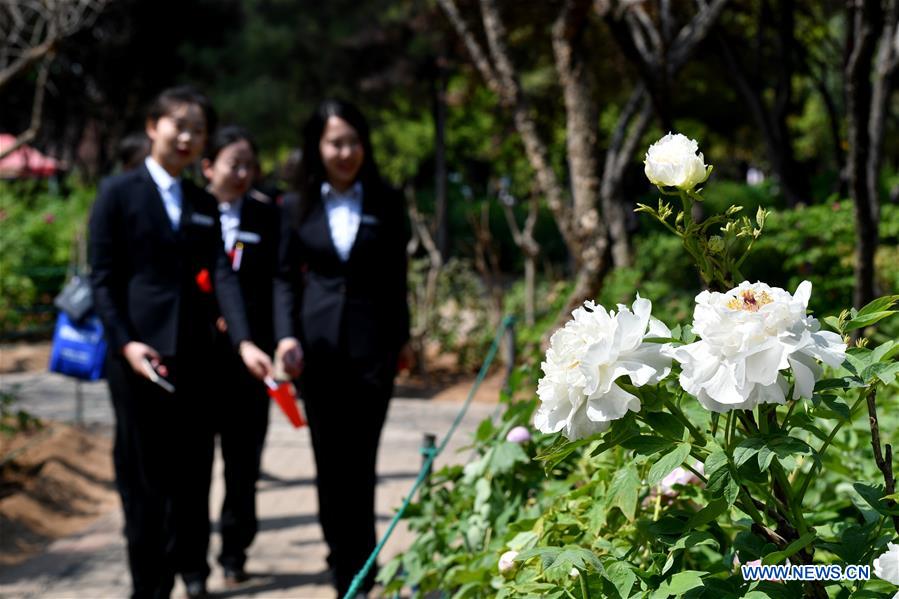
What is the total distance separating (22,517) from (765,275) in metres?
8.45

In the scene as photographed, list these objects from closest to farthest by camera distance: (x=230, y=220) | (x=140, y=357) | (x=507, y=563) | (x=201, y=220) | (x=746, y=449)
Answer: (x=746, y=449)
(x=507, y=563)
(x=140, y=357)
(x=201, y=220)
(x=230, y=220)

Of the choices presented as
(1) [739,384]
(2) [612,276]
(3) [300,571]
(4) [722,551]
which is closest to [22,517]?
(3) [300,571]

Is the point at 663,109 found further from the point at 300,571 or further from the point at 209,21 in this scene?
the point at 209,21

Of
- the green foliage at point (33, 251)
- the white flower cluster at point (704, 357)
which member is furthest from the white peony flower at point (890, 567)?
the green foliage at point (33, 251)

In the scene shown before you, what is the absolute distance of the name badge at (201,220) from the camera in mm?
4035

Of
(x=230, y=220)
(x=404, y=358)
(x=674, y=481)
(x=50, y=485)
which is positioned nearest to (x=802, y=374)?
(x=674, y=481)

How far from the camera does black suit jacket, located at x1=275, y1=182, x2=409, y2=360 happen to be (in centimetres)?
386

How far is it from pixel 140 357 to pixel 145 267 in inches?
15.8

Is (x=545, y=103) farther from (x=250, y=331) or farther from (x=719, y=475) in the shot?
(x=719, y=475)

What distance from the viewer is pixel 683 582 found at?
139cm

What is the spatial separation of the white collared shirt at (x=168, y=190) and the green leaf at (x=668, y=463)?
A: 2.98 m

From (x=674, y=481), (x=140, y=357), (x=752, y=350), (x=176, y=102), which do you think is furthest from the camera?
(x=176, y=102)

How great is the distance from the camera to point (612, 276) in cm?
773

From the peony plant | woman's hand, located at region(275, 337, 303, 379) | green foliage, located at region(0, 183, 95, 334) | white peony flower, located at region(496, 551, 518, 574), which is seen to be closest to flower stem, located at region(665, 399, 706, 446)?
the peony plant
